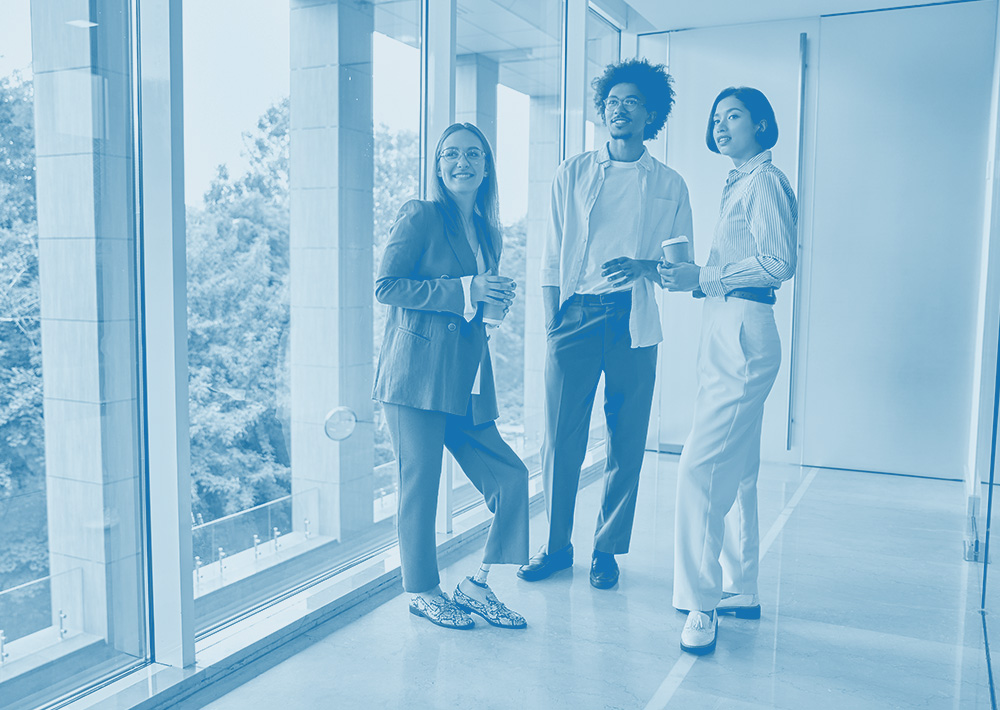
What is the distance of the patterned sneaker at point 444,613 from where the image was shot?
2631 millimetres

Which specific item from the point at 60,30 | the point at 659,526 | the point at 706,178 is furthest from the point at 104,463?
the point at 706,178

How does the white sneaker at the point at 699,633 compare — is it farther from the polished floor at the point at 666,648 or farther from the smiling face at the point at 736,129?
the smiling face at the point at 736,129

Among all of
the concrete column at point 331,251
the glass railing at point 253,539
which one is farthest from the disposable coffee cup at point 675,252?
the glass railing at point 253,539

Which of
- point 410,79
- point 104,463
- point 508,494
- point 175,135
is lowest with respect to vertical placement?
point 508,494

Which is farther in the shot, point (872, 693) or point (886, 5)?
point (886, 5)

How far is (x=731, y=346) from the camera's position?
2475 millimetres

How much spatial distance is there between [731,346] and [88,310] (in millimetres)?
1613

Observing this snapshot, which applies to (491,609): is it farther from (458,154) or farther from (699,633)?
(458,154)

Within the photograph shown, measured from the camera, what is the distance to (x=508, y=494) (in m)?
2.65

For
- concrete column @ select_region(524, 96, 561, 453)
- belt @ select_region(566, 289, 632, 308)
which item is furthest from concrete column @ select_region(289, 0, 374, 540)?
concrete column @ select_region(524, 96, 561, 453)

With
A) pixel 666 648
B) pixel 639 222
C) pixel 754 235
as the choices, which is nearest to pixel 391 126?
pixel 639 222

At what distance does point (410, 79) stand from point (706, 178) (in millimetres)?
2508

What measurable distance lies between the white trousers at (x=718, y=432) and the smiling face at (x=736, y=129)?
0.43 m

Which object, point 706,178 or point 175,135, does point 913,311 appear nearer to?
point 706,178
